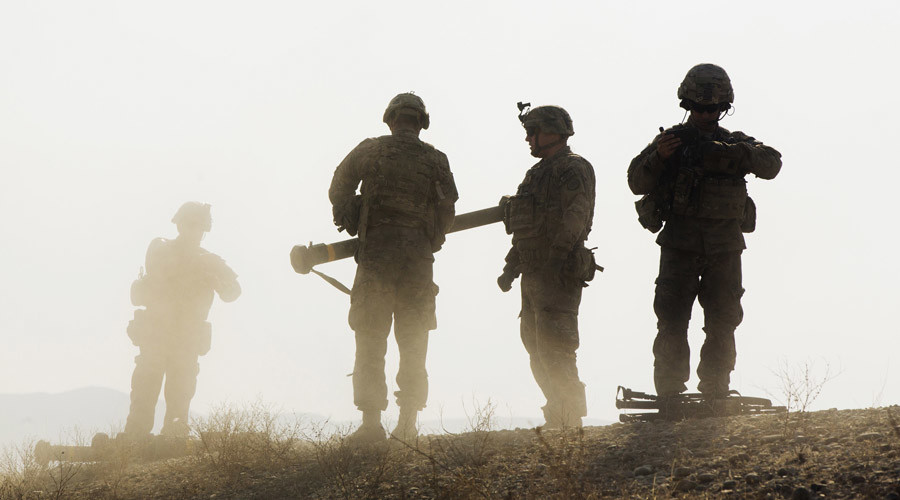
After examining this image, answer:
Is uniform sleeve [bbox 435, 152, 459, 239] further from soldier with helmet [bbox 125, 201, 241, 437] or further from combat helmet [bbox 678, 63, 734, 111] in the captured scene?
soldier with helmet [bbox 125, 201, 241, 437]

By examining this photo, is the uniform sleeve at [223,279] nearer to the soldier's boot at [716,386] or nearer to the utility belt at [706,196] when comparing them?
the utility belt at [706,196]

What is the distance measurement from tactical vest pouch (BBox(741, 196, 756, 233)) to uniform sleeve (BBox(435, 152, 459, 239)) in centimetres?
278

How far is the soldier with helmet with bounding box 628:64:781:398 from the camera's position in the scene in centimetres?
748

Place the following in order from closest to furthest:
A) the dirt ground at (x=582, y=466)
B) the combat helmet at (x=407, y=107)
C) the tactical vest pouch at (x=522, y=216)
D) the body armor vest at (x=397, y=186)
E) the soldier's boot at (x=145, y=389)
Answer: the dirt ground at (x=582, y=466) < the body armor vest at (x=397, y=186) < the tactical vest pouch at (x=522, y=216) < the combat helmet at (x=407, y=107) < the soldier's boot at (x=145, y=389)

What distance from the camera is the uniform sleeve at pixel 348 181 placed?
824cm

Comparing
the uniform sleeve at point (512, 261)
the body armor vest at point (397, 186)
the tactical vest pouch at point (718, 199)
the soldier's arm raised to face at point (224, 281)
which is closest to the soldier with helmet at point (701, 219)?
the tactical vest pouch at point (718, 199)

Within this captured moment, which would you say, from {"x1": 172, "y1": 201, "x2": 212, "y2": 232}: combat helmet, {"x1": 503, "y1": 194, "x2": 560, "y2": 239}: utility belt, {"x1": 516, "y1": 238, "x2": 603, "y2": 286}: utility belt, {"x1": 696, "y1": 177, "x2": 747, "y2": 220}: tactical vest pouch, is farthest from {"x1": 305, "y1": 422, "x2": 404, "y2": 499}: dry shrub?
{"x1": 172, "y1": 201, "x2": 212, "y2": 232}: combat helmet

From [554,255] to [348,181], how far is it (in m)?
2.15

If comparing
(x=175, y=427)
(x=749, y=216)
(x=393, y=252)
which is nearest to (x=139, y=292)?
(x=175, y=427)

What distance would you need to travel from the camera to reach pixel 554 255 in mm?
8047

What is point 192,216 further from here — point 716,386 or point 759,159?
point 759,159

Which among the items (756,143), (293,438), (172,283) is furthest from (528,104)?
(172,283)

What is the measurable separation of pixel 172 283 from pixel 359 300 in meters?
8.87

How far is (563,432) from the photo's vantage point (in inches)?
250
